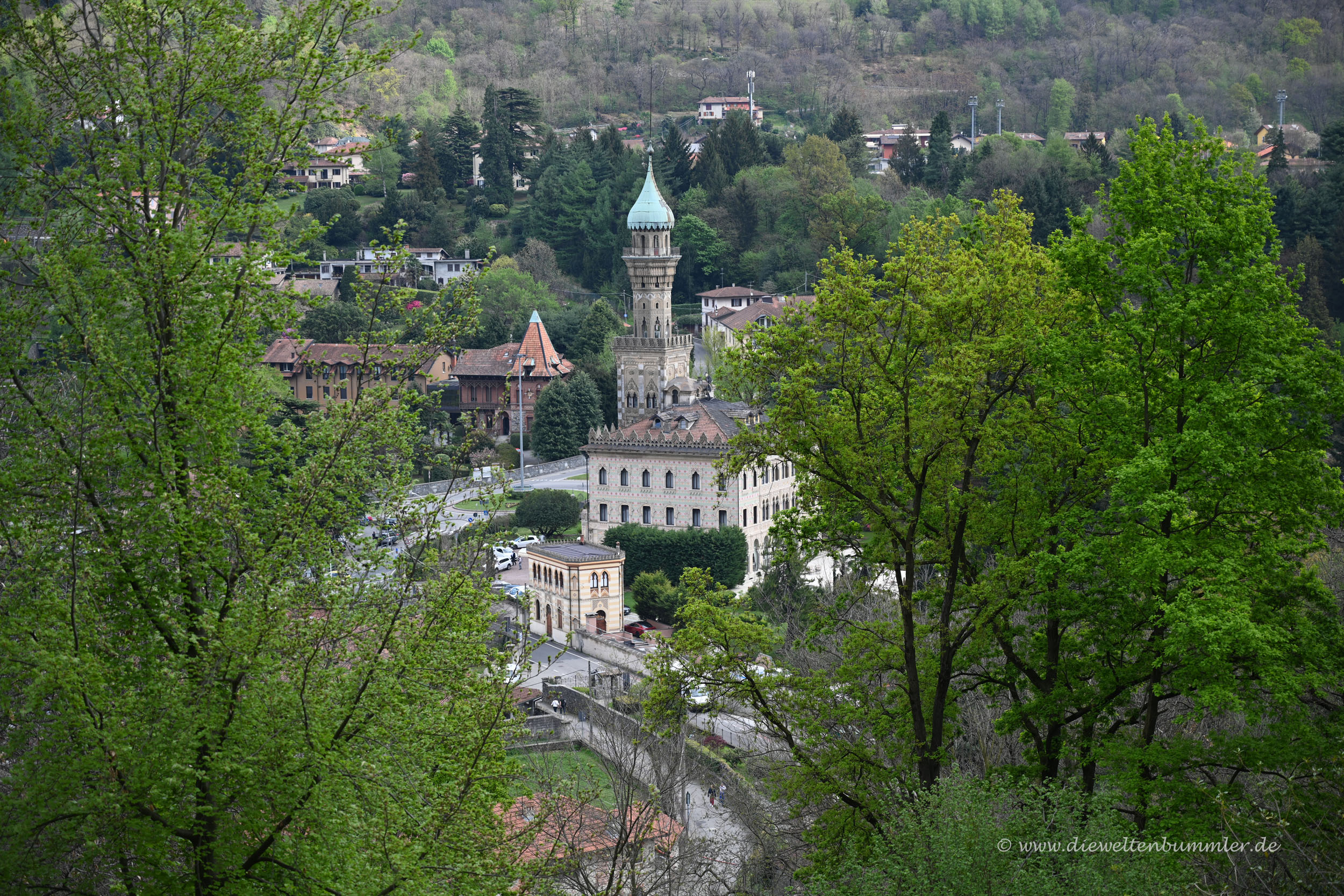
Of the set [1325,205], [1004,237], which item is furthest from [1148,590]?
[1325,205]

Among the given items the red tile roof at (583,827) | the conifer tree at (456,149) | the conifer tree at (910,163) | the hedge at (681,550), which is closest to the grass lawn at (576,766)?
the red tile roof at (583,827)

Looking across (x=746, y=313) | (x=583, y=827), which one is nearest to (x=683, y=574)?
(x=583, y=827)

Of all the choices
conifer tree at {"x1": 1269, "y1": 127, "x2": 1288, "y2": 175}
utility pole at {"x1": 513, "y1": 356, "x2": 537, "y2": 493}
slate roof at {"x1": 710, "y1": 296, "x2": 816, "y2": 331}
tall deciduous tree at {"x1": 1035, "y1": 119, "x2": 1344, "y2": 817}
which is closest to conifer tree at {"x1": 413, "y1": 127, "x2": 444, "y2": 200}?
slate roof at {"x1": 710, "y1": 296, "x2": 816, "y2": 331}

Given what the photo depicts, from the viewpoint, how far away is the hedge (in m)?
52.5

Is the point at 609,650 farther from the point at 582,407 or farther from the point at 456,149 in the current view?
the point at 456,149

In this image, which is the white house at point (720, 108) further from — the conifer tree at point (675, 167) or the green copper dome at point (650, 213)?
the green copper dome at point (650, 213)

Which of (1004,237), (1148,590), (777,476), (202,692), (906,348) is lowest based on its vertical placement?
(777,476)

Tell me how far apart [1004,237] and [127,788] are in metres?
12.1

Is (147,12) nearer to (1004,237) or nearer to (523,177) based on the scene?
(1004,237)

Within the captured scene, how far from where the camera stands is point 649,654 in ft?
53.2

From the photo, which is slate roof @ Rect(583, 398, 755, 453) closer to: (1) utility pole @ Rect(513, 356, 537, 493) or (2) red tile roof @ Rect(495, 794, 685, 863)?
(1) utility pole @ Rect(513, 356, 537, 493)

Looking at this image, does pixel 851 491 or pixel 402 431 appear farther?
pixel 851 491

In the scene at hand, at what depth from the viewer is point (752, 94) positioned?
140250 millimetres

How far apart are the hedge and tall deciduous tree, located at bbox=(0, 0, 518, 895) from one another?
135 feet
